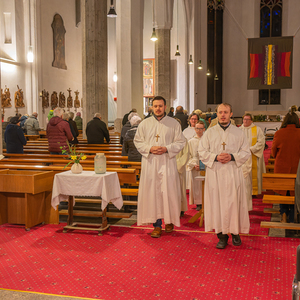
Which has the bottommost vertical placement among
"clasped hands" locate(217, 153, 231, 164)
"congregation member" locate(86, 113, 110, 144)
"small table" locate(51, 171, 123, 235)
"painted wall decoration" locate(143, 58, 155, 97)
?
"small table" locate(51, 171, 123, 235)

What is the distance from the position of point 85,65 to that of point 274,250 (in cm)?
867

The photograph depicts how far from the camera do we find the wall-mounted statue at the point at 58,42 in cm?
2280

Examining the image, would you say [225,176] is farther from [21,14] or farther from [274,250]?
[21,14]

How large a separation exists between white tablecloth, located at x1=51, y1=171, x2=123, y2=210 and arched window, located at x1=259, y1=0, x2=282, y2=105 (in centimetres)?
2619

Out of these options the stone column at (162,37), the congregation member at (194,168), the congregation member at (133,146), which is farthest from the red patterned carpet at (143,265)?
the stone column at (162,37)

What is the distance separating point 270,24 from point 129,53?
19.2 meters

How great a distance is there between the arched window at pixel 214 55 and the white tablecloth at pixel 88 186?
25677 millimetres

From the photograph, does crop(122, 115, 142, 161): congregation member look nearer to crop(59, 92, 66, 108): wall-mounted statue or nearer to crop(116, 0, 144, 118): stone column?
crop(116, 0, 144, 118): stone column

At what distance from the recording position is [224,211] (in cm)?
471

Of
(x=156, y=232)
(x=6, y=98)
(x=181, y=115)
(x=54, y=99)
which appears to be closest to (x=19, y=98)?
(x=6, y=98)

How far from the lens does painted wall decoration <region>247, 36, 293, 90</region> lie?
2522cm

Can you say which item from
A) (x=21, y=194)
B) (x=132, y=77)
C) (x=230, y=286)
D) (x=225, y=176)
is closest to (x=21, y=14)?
(x=132, y=77)

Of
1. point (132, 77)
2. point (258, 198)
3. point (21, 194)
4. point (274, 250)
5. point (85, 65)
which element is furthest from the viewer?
point (132, 77)

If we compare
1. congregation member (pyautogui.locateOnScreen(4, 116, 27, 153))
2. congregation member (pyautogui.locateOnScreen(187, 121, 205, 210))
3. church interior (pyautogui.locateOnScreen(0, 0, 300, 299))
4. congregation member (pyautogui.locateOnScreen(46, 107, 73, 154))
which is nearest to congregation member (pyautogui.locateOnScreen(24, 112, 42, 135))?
church interior (pyautogui.locateOnScreen(0, 0, 300, 299))
